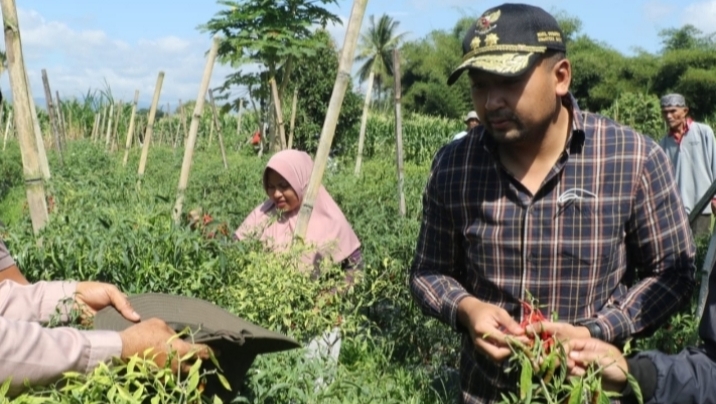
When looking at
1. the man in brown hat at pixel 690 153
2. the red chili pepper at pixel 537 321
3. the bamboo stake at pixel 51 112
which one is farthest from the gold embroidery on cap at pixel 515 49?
the bamboo stake at pixel 51 112

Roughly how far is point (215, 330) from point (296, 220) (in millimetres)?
2489

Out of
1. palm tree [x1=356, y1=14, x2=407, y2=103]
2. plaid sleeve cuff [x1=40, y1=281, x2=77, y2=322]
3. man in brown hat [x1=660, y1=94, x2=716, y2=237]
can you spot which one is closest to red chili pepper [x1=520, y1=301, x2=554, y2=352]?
plaid sleeve cuff [x1=40, y1=281, x2=77, y2=322]

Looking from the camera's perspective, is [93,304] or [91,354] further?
[93,304]

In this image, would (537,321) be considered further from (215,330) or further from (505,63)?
(215,330)

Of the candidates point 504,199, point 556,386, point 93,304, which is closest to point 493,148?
point 504,199

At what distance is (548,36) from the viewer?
2.35 meters

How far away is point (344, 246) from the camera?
483 centimetres

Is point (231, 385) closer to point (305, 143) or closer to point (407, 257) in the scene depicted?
point (407, 257)

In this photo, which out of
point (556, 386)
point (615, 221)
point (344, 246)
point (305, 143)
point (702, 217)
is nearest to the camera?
point (556, 386)

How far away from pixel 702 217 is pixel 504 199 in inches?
258

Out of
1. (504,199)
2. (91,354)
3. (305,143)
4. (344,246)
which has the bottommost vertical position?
(305,143)

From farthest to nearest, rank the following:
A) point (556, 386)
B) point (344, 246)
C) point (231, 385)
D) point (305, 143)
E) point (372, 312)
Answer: point (305, 143) → point (372, 312) → point (344, 246) → point (231, 385) → point (556, 386)

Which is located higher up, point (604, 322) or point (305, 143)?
point (604, 322)

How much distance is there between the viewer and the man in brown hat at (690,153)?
795 cm
